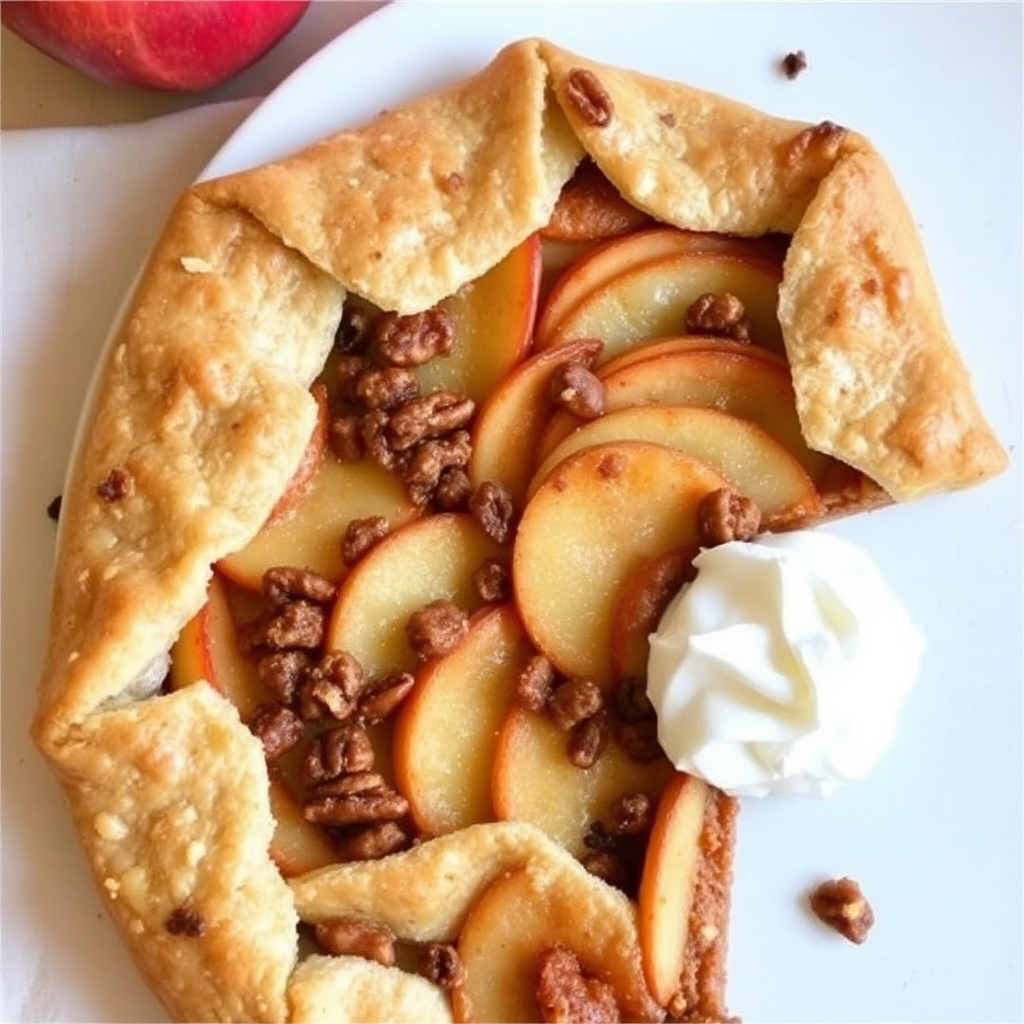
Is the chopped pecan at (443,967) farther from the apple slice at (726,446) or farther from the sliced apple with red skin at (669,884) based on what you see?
the apple slice at (726,446)

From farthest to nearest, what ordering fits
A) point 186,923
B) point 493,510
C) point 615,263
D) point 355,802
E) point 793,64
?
point 793,64 < point 615,263 < point 493,510 < point 355,802 < point 186,923

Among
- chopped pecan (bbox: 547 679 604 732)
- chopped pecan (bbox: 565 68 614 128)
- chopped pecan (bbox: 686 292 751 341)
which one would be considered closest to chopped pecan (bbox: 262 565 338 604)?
chopped pecan (bbox: 547 679 604 732)

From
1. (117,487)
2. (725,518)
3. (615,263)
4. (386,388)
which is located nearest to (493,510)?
(386,388)

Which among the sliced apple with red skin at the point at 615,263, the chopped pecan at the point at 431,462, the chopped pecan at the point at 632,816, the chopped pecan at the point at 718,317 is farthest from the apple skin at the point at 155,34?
the chopped pecan at the point at 632,816

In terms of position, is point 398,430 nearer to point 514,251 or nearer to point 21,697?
point 514,251

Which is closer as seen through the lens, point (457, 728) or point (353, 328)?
point (457, 728)

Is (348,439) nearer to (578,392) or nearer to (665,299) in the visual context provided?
(578,392)

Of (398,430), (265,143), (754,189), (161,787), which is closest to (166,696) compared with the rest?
(161,787)
